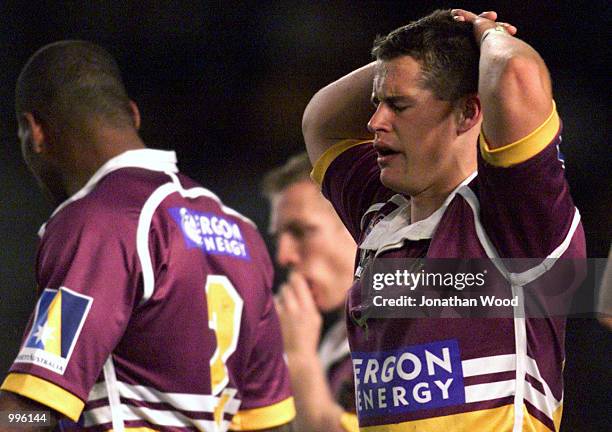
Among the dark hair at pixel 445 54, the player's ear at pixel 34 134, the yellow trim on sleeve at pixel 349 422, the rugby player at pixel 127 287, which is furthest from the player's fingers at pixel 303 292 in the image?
the dark hair at pixel 445 54

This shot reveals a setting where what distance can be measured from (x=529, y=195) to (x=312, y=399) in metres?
2.00

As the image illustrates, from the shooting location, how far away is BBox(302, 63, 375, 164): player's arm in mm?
2314

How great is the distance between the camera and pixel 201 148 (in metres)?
5.22

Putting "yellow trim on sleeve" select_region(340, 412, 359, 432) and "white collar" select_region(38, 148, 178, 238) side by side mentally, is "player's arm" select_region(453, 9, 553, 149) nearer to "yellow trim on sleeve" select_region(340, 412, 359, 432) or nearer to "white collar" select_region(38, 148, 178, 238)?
"white collar" select_region(38, 148, 178, 238)

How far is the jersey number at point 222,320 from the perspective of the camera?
2.71 meters

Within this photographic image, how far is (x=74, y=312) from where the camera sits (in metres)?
2.41

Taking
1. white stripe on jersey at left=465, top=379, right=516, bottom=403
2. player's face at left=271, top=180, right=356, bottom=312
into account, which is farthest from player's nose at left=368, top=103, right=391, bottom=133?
player's face at left=271, top=180, right=356, bottom=312

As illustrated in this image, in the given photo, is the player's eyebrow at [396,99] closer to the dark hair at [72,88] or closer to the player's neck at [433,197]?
the player's neck at [433,197]

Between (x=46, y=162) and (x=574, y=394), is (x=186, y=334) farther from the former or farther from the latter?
(x=574, y=394)

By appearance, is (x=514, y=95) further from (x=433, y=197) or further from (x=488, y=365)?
(x=488, y=365)

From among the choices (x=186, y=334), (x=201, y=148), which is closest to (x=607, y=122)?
(x=201, y=148)

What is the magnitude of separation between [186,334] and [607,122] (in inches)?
120

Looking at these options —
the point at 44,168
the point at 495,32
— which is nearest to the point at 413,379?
the point at 495,32

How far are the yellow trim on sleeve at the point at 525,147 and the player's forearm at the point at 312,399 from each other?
1915 millimetres
